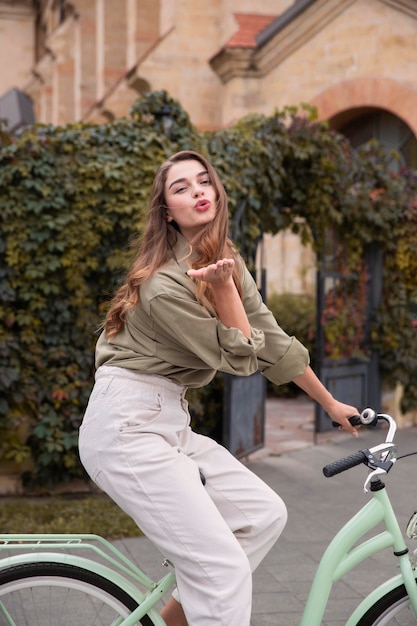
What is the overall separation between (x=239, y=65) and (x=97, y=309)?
397 inches

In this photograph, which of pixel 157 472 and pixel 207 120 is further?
pixel 207 120

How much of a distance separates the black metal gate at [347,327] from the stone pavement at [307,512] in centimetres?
49

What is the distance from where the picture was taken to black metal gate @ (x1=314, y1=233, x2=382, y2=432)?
32.0ft

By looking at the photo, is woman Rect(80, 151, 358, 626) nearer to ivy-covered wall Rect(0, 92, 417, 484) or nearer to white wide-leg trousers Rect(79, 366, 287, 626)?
white wide-leg trousers Rect(79, 366, 287, 626)

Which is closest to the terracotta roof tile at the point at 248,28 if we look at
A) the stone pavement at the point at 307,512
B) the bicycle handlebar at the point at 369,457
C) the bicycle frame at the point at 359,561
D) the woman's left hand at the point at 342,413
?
the stone pavement at the point at 307,512

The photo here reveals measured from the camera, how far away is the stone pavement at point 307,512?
14.8 ft

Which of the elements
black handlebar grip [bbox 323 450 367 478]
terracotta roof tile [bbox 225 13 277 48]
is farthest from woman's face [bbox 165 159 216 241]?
terracotta roof tile [bbox 225 13 277 48]

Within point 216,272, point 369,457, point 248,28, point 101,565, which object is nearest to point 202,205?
point 216,272

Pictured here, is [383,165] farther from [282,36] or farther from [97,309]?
[282,36]

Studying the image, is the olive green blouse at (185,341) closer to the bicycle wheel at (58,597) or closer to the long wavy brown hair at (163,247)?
the long wavy brown hair at (163,247)

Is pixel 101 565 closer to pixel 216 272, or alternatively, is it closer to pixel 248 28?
pixel 216 272

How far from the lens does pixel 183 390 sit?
8.73 feet

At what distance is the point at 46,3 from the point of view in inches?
1382

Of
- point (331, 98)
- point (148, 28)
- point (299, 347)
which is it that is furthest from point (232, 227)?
point (148, 28)
